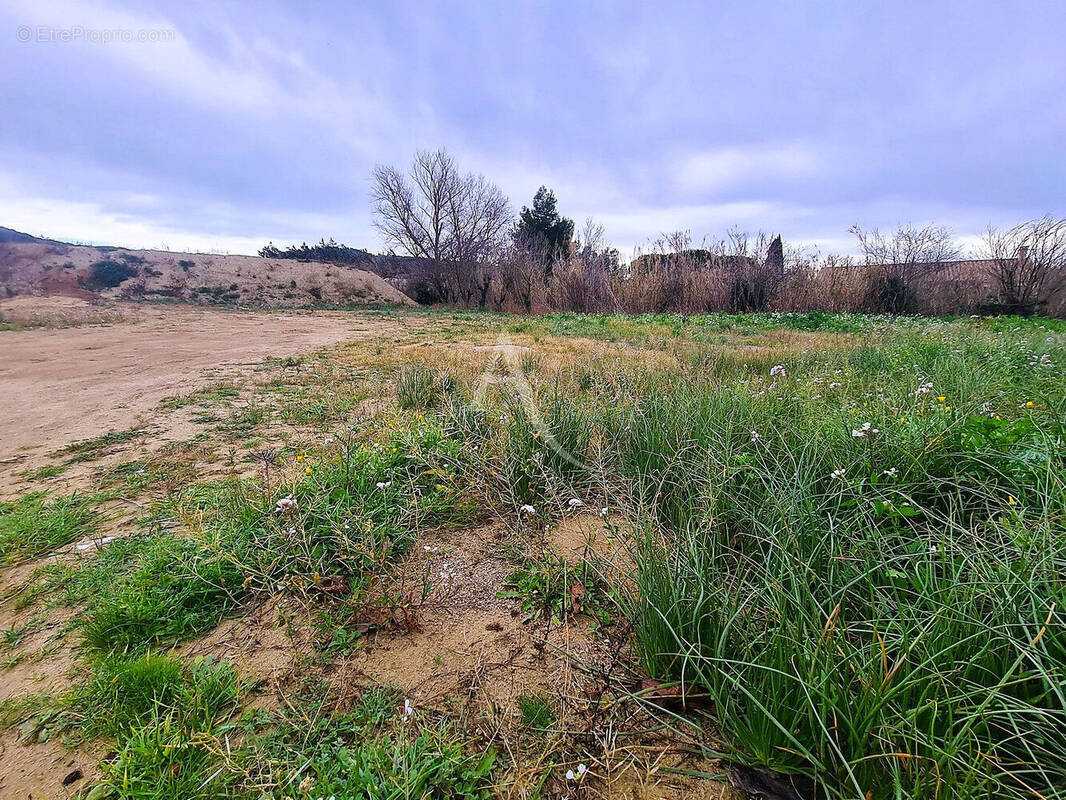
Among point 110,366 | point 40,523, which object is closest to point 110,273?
point 110,366

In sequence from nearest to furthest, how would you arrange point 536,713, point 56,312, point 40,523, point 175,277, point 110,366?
1. point 536,713
2. point 40,523
3. point 110,366
4. point 56,312
5. point 175,277

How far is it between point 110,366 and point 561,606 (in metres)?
7.91

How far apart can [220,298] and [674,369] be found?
2593cm

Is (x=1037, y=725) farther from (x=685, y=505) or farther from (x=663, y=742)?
(x=685, y=505)

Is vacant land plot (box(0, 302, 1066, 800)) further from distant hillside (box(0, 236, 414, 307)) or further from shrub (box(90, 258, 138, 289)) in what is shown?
shrub (box(90, 258, 138, 289))

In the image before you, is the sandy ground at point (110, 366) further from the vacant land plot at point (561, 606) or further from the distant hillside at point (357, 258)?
the distant hillside at point (357, 258)

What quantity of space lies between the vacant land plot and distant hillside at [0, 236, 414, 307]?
78.7ft

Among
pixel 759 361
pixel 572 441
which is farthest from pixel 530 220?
pixel 572 441

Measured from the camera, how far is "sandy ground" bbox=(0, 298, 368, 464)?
3697mm

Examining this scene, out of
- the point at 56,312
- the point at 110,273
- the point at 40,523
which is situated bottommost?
the point at 40,523

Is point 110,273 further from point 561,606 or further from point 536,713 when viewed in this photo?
point 536,713

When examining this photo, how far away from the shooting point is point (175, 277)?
22938 millimetres

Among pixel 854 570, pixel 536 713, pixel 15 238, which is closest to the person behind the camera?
pixel 536 713

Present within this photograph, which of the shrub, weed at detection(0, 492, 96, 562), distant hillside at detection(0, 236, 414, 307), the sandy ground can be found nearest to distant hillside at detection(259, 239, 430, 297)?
distant hillside at detection(0, 236, 414, 307)
